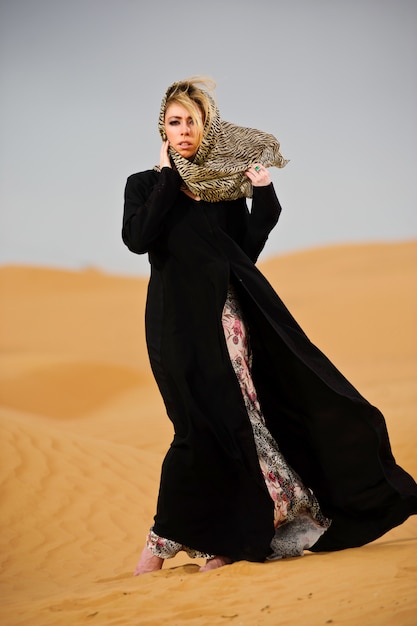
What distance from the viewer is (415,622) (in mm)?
3816

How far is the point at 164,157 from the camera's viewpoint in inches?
203

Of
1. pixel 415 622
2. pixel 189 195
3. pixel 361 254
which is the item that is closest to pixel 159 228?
pixel 189 195

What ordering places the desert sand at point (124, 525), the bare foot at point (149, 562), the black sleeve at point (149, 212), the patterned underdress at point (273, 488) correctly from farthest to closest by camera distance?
the bare foot at point (149, 562) → the patterned underdress at point (273, 488) → the black sleeve at point (149, 212) → the desert sand at point (124, 525)

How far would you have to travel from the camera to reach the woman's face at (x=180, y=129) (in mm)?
5121

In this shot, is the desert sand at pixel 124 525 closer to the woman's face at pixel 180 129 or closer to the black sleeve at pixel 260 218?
the black sleeve at pixel 260 218

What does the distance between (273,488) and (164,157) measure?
5.49ft

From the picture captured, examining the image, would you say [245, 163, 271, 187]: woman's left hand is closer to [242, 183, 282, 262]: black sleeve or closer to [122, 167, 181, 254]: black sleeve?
[242, 183, 282, 262]: black sleeve

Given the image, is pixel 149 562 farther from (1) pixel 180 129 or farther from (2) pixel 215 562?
(1) pixel 180 129

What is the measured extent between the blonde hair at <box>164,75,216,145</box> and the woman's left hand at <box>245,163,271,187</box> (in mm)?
293

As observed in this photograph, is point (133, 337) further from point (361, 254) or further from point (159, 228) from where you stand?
point (159, 228)

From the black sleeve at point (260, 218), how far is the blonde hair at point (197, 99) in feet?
Answer: 1.34

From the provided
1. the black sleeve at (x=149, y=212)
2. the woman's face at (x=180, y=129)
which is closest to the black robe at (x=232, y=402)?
the black sleeve at (x=149, y=212)

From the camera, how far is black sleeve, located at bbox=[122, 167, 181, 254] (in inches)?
195

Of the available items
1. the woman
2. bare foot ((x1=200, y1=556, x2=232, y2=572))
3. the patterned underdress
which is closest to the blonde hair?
the woman
